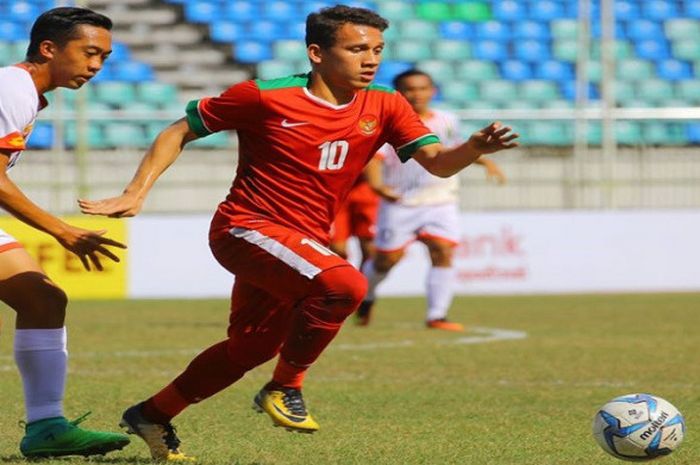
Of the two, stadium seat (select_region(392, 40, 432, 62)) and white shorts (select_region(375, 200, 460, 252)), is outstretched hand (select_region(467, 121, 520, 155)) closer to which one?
white shorts (select_region(375, 200, 460, 252))

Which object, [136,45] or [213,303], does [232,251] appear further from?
[136,45]

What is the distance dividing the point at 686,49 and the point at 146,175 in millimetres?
18191

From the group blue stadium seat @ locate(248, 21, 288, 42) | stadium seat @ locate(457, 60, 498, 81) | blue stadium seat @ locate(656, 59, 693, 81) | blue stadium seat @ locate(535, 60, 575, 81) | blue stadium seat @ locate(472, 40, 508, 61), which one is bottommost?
blue stadium seat @ locate(656, 59, 693, 81)

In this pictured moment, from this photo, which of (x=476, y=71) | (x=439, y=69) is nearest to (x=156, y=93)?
(x=439, y=69)

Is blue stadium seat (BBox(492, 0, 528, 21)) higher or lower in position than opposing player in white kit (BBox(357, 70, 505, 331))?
lower

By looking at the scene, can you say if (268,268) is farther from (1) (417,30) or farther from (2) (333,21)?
(1) (417,30)

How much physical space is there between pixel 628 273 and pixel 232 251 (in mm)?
12506

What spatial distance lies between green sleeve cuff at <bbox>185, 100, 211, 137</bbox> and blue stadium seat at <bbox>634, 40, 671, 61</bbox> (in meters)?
17.5

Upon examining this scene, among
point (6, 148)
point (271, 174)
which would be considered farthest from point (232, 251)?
point (6, 148)

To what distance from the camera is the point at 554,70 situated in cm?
2209

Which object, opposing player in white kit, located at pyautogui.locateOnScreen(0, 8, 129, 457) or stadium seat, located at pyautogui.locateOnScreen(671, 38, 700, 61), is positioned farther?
stadium seat, located at pyautogui.locateOnScreen(671, 38, 700, 61)

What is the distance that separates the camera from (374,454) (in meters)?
5.96

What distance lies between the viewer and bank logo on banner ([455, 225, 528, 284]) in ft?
56.3

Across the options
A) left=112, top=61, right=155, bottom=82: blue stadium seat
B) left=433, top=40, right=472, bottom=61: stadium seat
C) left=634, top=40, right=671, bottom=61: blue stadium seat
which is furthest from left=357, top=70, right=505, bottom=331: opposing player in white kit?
left=634, top=40, right=671, bottom=61: blue stadium seat
